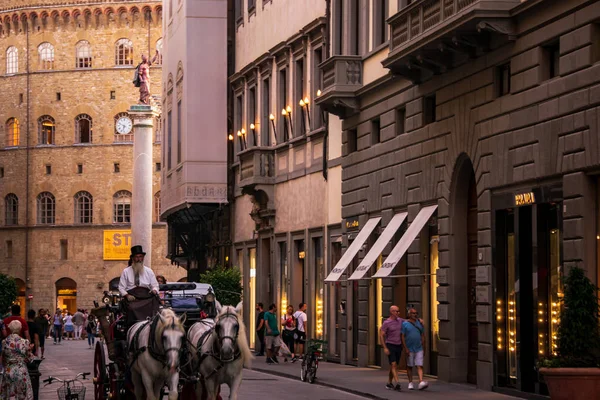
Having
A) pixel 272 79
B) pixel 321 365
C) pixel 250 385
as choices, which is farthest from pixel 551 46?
pixel 272 79

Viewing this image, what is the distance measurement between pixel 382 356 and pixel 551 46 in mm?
13059

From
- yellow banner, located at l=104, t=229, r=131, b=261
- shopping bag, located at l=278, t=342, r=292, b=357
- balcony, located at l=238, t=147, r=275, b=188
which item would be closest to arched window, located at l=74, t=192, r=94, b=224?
yellow banner, located at l=104, t=229, r=131, b=261

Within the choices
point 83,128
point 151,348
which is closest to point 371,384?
point 151,348

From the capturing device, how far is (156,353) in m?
19.5

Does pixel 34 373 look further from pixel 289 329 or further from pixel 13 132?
pixel 13 132

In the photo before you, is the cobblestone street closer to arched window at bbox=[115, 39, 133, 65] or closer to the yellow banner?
the yellow banner

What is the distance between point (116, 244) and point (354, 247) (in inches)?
2491

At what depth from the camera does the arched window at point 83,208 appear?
3920 inches

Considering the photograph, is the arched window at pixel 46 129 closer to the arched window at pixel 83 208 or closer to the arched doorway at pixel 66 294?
the arched window at pixel 83 208

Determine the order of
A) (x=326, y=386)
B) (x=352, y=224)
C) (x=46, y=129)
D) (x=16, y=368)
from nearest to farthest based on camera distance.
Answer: (x=16, y=368), (x=326, y=386), (x=352, y=224), (x=46, y=129)

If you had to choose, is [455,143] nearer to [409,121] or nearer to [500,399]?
[409,121]

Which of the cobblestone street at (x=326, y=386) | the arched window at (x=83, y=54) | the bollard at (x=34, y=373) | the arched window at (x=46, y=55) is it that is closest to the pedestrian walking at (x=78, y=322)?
the arched window at (x=83, y=54)

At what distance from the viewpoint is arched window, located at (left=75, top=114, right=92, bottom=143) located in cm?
10031

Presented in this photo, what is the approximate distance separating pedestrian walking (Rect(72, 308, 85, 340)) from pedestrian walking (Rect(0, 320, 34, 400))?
212 feet
